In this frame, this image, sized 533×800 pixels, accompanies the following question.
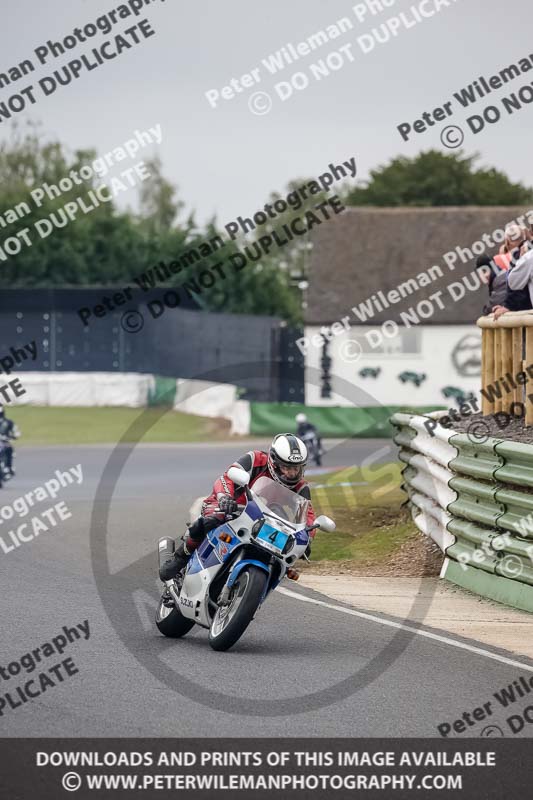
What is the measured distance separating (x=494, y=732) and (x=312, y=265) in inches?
2026

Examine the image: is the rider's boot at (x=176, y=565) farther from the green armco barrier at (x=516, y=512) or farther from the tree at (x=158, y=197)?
the tree at (x=158, y=197)

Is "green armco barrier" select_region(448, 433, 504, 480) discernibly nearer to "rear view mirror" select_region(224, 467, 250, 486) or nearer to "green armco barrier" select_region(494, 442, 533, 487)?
"green armco barrier" select_region(494, 442, 533, 487)

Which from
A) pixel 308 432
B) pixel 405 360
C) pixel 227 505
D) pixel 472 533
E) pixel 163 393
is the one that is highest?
pixel 227 505

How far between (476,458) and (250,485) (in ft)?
12.1

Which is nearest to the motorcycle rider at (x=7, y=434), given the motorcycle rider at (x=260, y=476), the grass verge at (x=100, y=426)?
the grass verge at (x=100, y=426)

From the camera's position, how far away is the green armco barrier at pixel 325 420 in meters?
40.6

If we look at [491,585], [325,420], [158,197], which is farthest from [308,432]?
[158,197]

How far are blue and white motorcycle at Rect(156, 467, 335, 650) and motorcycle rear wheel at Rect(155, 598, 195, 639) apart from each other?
0.53ft

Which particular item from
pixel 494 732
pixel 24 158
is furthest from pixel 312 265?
pixel 494 732

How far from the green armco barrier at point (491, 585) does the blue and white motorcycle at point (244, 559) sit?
2.60 metres

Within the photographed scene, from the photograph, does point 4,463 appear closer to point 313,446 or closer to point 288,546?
point 313,446

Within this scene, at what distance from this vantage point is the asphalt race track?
732cm

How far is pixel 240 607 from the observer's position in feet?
29.6

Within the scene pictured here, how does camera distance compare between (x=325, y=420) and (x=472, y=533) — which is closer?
(x=472, y=533)
